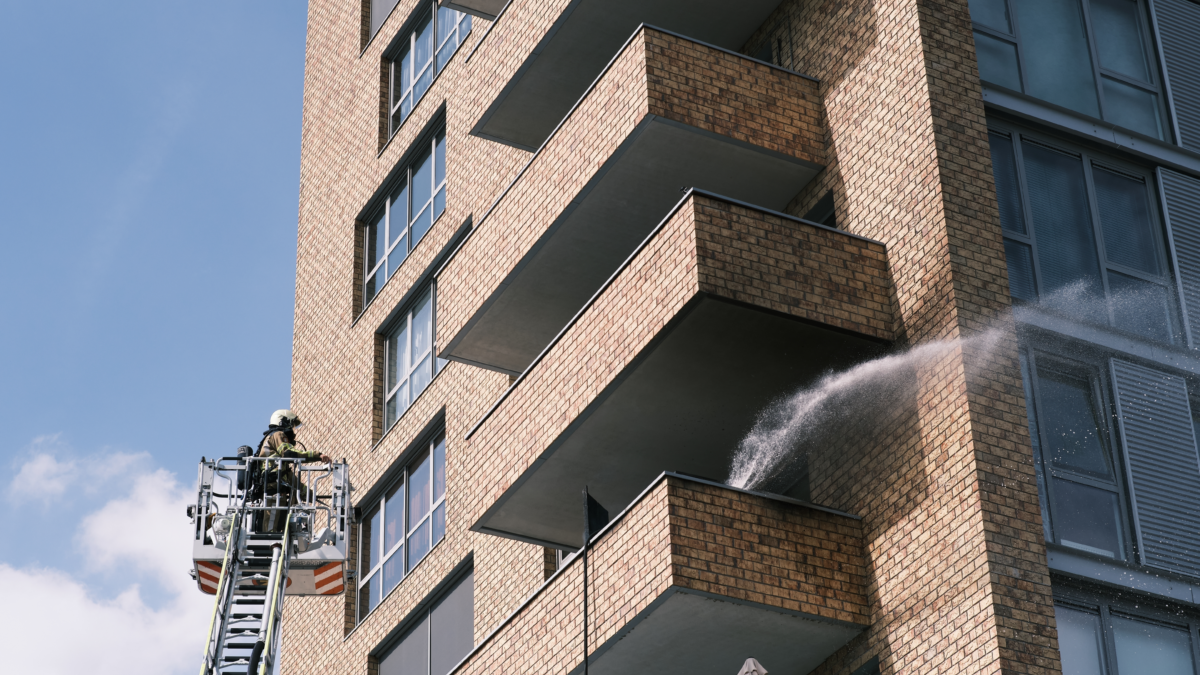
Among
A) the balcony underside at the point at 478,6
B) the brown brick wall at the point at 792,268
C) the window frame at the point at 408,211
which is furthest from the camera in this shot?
the window frame at the point at 408,211

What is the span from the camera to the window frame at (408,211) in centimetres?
2750

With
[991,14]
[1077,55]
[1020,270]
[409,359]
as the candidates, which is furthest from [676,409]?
[409,359]

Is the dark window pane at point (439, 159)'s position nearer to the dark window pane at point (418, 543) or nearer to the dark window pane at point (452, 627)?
the dark window pane at point (418, 543)

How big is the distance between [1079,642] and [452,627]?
36.1ft

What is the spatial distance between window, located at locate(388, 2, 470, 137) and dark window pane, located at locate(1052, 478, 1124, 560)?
15.4 m

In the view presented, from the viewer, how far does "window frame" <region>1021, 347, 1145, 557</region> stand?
15109mm

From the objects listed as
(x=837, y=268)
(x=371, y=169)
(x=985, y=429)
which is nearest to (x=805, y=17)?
(x=837, y=268)

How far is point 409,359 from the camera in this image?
27.1 metres

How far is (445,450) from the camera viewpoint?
81.3ft

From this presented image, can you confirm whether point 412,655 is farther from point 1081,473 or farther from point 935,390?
point 1081,473

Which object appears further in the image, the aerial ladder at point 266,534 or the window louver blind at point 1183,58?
the aerial ladder at point 266,534

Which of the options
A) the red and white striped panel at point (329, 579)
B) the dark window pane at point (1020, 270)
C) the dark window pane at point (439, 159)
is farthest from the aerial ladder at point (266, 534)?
the dark window pane at point (1020, 270)

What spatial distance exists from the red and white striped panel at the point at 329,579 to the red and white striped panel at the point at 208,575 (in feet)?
4.78

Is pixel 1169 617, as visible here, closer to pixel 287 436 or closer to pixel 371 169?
pixel 287 436
